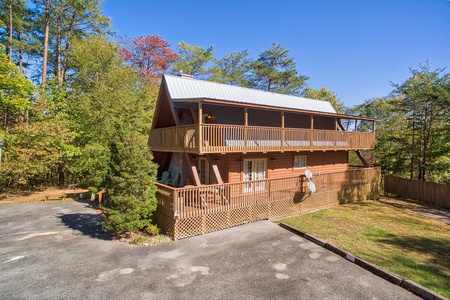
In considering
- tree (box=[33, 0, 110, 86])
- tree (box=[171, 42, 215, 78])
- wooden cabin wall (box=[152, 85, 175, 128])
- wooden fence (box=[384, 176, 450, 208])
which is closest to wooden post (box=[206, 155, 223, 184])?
wooden cabin wall (box=[152, 85, 175, 128])

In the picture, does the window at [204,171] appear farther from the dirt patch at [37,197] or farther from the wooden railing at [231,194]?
the dirt patch at [37,197]

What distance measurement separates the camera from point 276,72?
34438 millimetres

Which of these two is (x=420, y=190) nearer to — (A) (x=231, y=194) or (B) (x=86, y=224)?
(A) (x=231, y=194)

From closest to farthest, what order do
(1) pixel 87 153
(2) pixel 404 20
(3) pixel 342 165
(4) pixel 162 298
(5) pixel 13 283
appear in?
(4) pixel 162 298
(5) pixel 13 283
(2) pixel 404 20
(1) pixel 87 153
(3) pixel 342 165

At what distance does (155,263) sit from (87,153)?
1312 cm

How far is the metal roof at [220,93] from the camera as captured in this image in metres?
13.5

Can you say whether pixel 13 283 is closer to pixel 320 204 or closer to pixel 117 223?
pixel 117 223

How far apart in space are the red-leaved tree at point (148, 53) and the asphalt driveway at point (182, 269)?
2625cm

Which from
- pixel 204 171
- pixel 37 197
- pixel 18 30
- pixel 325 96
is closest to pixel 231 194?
pixel 204 171

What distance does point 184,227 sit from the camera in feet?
28.3

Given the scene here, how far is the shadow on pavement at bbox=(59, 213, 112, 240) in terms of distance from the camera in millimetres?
9068

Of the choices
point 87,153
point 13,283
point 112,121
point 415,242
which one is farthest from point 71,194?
point 415,242

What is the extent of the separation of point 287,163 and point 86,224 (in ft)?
39.8

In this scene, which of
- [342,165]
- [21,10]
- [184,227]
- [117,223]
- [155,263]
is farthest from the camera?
[21,10]
